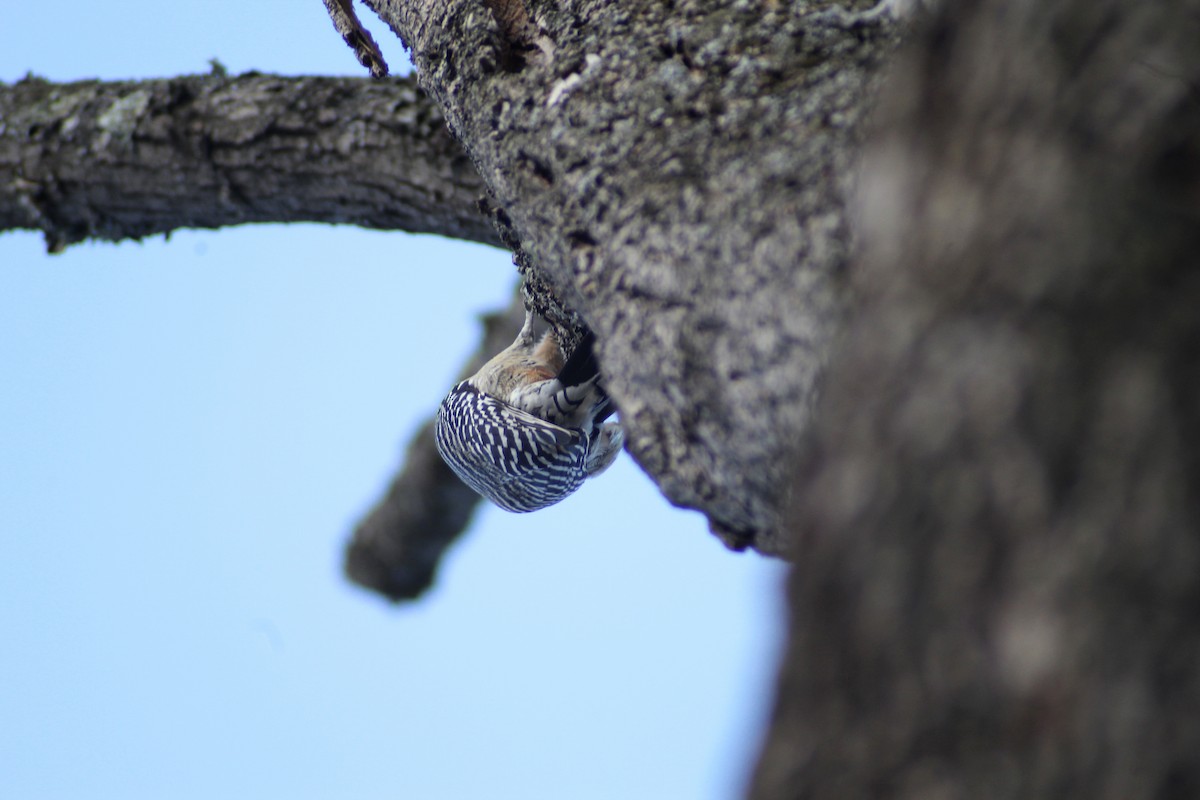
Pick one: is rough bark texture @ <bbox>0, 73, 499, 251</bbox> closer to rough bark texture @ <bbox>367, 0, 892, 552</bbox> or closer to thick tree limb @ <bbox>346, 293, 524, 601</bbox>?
rough bark texture @ <bbox>367, 0, 892, 552</bbox>

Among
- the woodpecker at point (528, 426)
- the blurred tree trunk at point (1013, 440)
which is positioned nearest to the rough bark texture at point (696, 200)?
the blurred tree trunk at point (1013, 440)

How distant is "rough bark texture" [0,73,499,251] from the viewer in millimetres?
2674

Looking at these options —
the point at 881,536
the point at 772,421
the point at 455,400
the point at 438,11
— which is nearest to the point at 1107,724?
the point at 881,536

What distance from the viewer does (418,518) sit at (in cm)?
442

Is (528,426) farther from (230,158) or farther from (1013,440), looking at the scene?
(1013,440)

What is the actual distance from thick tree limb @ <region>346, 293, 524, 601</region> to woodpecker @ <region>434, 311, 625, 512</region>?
2.48 ft

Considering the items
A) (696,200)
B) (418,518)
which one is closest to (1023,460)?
(696,200)

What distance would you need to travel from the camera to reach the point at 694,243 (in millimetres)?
1186

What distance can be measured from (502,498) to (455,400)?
411mm

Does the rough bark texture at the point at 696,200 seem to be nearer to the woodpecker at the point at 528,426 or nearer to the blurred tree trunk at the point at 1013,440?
the blurred tree trunk at the point at 1013,440

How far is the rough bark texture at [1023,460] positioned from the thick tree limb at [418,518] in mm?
3589

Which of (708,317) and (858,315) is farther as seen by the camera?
(708,317)

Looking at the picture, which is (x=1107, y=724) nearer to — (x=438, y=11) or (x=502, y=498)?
(x=438, y=11)

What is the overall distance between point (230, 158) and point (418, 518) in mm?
2063
